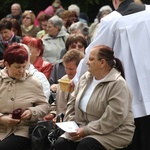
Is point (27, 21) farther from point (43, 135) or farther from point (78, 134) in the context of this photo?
point (78, 134)

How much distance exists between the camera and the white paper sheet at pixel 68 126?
5.68m

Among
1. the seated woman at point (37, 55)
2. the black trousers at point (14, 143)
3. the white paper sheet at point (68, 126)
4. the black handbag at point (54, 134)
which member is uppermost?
the seated woman at point (37, 55)

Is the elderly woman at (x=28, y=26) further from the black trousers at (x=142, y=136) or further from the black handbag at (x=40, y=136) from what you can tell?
the black trousers at (x=142, y=136)

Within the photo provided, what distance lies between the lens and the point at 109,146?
559 cm

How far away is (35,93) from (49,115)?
47cm

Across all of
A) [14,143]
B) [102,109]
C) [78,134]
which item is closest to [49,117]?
[14,143]

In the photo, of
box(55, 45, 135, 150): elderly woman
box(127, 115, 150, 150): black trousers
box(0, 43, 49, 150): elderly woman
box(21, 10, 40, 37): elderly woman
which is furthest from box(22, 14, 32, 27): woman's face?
box(127, 115, 150, 150): black trousers

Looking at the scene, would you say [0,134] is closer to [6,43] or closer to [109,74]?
[109,74]

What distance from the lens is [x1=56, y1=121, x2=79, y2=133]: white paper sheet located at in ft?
18.6

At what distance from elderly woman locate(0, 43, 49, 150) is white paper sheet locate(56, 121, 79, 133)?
19.8 inches

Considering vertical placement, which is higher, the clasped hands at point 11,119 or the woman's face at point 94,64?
the woman's face at point 94,64

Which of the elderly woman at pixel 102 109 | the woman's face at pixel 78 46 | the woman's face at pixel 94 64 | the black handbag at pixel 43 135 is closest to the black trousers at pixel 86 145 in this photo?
the elderly woman at pixel 102 109

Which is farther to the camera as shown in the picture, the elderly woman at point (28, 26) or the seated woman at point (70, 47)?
the elderly woman at point (28, 26)

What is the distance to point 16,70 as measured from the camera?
6234mm
